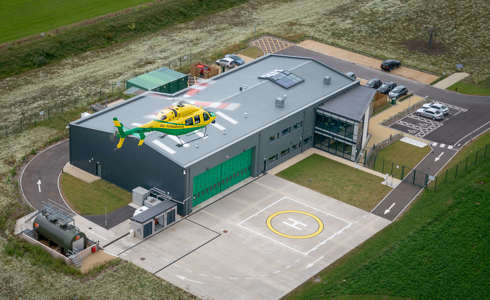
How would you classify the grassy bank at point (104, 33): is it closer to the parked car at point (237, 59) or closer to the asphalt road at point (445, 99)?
the parked car at point (237, 59)

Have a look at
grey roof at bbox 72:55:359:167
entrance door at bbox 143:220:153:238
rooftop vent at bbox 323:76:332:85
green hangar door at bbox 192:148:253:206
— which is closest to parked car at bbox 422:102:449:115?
grey roof at bbox 72:55:359:167

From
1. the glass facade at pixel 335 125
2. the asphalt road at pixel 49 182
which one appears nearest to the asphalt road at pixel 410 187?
the glass facade at pixel 335 125

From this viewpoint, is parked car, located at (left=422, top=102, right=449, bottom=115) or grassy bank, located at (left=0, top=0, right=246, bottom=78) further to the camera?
grassy bank, located at (left=0, top=0, right=246, bottom=78)

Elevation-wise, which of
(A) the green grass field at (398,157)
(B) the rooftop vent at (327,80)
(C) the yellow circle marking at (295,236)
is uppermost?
(B) the rooftop vent at (327,80)

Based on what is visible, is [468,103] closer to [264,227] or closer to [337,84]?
[337,84]

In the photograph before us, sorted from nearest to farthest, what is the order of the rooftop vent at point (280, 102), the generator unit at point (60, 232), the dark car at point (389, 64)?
the generator unit at point (60, 232)
the rooftop vent at point (280, 102)
the dark car at point (389, 64)

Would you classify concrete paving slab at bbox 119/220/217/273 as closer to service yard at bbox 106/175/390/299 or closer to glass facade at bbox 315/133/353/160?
service yard at bbox 106/175/390/299

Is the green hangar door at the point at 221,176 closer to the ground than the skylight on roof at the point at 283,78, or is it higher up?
closer to the ground

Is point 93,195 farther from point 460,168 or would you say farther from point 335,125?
point 460,168
